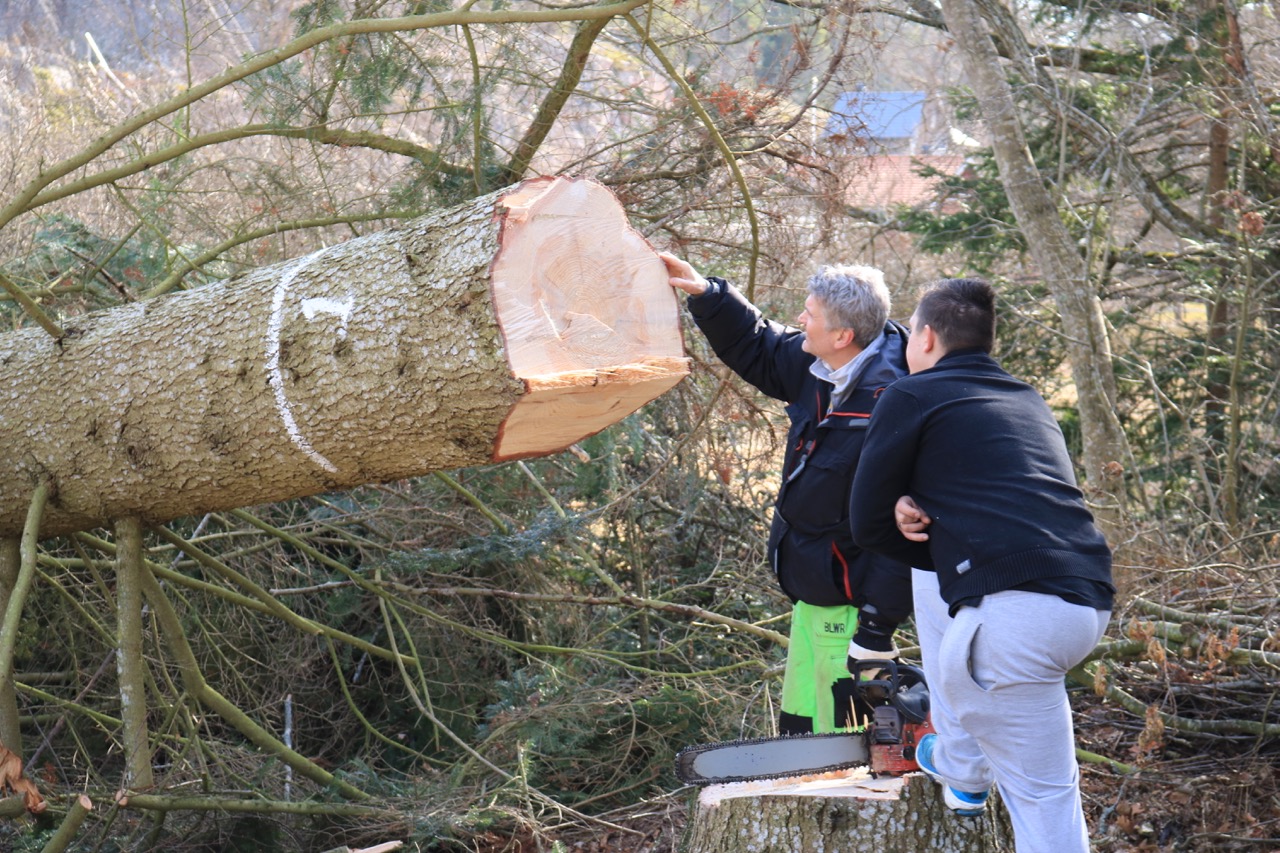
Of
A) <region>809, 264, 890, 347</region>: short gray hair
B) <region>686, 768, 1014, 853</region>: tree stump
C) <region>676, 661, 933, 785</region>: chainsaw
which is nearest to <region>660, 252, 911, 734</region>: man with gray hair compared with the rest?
<region>809, 264, 890, 347</region>: short gray hair

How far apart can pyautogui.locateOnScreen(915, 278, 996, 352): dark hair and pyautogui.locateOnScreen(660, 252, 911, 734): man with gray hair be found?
1.35 feet

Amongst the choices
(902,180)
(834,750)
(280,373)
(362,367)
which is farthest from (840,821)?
(902,180)

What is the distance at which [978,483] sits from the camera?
7.75ft

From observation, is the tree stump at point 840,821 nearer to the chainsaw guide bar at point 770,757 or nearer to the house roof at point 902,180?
the chainsaw guide bar at point 770,757

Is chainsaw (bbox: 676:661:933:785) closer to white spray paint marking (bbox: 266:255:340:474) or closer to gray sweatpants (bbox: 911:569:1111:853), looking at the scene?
gray sweatpants (bbox: 911:569:1111:853)

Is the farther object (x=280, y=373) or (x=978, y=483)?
(x=280, y=373)

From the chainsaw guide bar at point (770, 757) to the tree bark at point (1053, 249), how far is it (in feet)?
12.5

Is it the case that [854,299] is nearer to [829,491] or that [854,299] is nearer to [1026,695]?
[829,491]

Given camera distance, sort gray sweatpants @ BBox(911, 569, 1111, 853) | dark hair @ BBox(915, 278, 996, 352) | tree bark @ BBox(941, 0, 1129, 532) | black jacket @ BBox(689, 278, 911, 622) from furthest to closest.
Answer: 1. tree bark @ BBox(941, 0, 1129, 532)
2. black jacket @ BBox(689, 278, 911, 622)
3. dark hair @ BBox(915, 278, 996, 352)
4. gray sweatpants @ BBox(911, 569, 1111, 853)

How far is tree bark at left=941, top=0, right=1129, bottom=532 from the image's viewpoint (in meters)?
6.07

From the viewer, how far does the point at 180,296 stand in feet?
10.1

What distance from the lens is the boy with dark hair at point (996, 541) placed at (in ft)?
7.55

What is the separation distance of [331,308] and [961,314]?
153 cm

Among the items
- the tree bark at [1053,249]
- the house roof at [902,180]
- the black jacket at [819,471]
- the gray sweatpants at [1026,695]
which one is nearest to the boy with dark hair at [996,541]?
the gray sweatpants at [1026,695]
